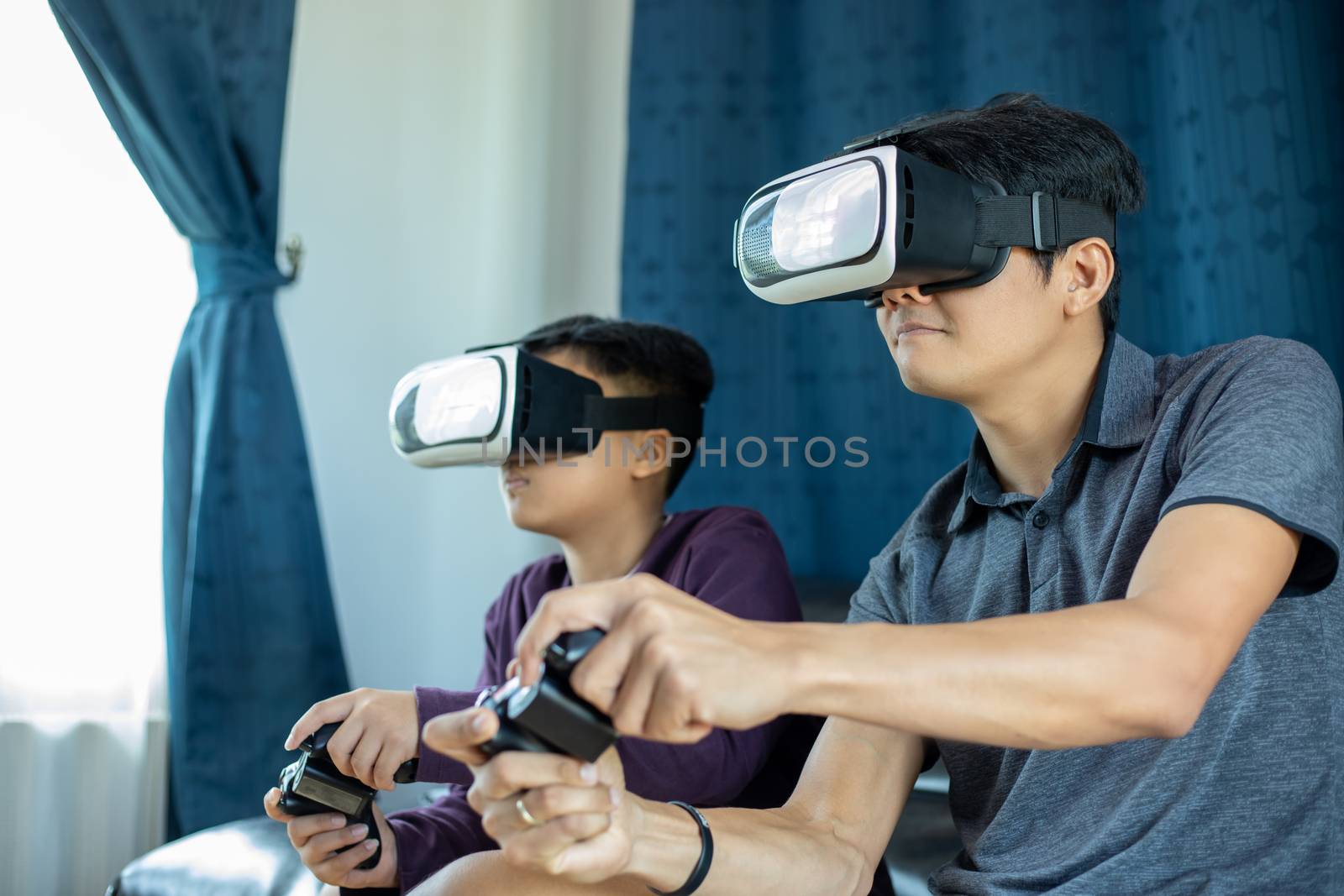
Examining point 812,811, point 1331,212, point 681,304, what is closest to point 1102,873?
point 812,811

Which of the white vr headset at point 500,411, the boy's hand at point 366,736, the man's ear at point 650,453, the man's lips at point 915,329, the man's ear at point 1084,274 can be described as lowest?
the boy's hand at point 366,736

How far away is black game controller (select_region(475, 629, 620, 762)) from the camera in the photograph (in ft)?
2.42

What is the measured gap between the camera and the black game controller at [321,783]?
1.17 metres

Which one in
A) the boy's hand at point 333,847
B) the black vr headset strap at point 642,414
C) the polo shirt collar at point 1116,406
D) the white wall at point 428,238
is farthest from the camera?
the white wall at point 428,238

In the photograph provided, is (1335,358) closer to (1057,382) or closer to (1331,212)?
(1331,212)

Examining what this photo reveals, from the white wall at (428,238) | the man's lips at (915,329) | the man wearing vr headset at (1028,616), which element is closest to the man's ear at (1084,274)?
the man wearing vr headset at (1028,616)

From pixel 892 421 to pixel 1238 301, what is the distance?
614 millimetres

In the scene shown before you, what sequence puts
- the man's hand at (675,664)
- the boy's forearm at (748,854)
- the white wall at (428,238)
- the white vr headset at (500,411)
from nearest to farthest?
the man's hand at (675,664)
the boy's forearm at (748,854)
the white vr headset at (500,411)
the white wall at (428,238)

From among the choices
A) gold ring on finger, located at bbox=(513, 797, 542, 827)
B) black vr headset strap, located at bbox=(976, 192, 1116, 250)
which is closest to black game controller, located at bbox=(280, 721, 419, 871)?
gold ring on finger, located at bbox=(513, 797, 542, 827)

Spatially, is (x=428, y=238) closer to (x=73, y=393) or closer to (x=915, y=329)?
(x=73, y=393)

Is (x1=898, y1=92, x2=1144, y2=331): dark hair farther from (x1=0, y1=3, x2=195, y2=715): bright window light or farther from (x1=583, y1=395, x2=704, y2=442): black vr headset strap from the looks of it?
(x1=0, y1=3, x2=195, y2=715): bright window light

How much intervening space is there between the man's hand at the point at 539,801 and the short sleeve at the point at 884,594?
0.52m

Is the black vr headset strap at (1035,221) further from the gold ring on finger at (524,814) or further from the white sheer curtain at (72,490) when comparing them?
the white sheer curtain at (72,490)

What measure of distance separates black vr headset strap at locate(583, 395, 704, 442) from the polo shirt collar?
562 mm
